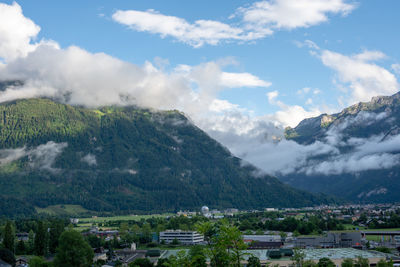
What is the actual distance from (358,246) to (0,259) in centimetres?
10769

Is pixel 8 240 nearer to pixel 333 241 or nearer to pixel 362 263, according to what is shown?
pixel 362 263

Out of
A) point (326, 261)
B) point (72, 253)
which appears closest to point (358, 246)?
point (326, 261)

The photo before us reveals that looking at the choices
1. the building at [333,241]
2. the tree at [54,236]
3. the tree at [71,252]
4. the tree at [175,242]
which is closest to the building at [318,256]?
the building at [333,241]

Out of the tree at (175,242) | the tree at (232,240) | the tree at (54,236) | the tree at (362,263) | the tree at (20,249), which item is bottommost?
the tree at (175,242)

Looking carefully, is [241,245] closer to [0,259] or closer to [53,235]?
[0,259]

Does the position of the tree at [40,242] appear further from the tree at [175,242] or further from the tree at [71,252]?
the tree at [175,242]

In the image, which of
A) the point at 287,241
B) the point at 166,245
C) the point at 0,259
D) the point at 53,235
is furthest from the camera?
the point at 166,245

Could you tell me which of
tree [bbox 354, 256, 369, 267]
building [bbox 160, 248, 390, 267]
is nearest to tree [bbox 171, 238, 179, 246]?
building [bbox 160, 248, 390, 267]

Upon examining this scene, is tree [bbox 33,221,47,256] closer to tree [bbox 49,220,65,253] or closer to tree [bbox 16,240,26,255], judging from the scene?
tree [bbox 49,220,65,253]

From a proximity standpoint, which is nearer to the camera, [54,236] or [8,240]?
[8,240]

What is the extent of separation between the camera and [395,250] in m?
148

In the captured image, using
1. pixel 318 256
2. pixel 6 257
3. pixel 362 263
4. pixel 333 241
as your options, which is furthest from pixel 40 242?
pixel 333 241

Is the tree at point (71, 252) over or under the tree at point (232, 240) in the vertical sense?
under

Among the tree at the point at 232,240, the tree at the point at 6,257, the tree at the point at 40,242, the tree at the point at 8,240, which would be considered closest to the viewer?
the tree at the point at 232,240
